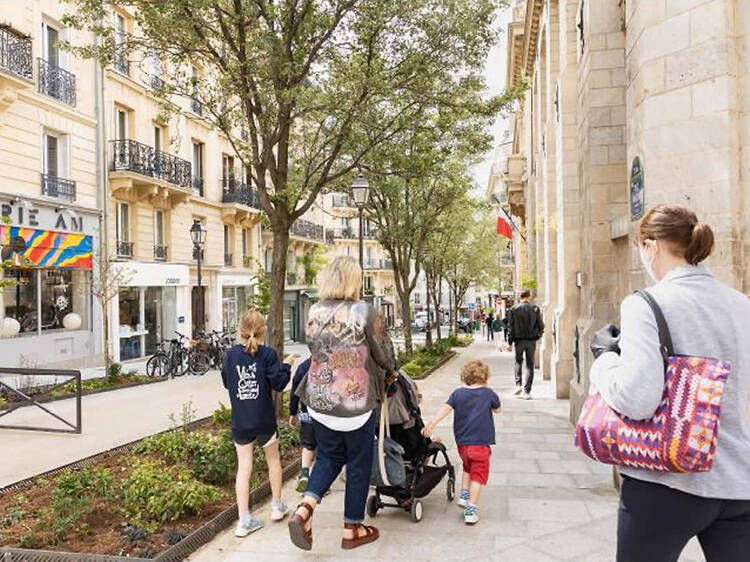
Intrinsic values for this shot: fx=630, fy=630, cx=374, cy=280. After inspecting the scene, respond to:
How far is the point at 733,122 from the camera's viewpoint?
4512mm

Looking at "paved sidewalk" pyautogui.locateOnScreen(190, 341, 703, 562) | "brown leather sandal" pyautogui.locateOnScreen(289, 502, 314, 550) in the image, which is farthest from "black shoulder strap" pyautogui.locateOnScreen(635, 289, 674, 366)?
"brown leather sandal" pyautogui.locateOnScreen(289, 502, 314, 550)

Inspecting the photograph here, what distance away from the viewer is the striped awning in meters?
15.9

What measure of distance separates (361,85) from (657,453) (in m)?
7.99

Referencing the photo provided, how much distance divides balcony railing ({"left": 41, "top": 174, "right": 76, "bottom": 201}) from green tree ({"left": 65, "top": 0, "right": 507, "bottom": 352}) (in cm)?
995

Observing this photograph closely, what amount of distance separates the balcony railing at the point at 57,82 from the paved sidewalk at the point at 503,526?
16.3 metres

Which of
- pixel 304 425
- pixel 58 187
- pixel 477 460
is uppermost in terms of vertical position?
pixel 58 187

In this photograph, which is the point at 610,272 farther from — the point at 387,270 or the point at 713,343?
the point at 387,270

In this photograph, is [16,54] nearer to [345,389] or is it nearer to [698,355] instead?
[345,389]

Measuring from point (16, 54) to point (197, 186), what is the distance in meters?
11.2

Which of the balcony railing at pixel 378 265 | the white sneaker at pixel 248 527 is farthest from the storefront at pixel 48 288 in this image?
the balcony railing at pixel 378 265

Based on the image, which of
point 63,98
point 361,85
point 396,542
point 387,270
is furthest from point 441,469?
point 387,270

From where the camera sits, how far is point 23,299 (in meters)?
17.3

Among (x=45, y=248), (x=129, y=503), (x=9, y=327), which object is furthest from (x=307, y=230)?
(x=129, y=503)

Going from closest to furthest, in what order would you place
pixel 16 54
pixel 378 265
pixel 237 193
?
pixel 16 54 → pixel 237 193 → pixel 378 265
